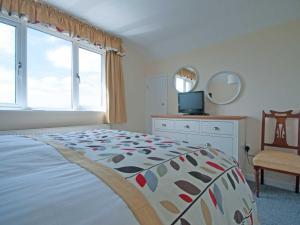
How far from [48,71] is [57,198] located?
2.66m

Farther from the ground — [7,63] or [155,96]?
[7,63]

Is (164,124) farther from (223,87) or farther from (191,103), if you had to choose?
(223,87)

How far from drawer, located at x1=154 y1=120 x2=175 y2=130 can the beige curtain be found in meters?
0.60

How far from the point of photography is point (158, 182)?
60cm

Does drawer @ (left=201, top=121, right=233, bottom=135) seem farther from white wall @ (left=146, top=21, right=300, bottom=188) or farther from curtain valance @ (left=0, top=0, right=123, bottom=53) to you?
curtain valance @ (left=0, top=0, right=123, bottom=53)

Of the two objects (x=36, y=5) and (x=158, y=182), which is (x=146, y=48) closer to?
(x=36, y=5)

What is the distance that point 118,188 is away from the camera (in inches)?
20.2

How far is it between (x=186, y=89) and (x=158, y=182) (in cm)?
298

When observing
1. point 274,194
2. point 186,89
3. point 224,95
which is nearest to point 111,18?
point 186,89

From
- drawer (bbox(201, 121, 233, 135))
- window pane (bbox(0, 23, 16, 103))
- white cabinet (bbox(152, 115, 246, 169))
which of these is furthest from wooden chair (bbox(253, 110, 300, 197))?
window pane (bbox(0, 23, 16, 103))

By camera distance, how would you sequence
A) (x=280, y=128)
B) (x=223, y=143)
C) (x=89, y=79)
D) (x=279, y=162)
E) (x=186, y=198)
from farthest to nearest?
(x=89, y=79)
(x=223, y=143)
(x=280, y=128)
(x=279, y=162)
(x=186, y=198)

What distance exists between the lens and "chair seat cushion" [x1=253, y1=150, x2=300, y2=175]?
190 centimetres

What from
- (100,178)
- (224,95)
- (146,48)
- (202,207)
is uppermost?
(146,48)

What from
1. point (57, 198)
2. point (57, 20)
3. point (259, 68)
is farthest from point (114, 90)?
point (57, 198)
